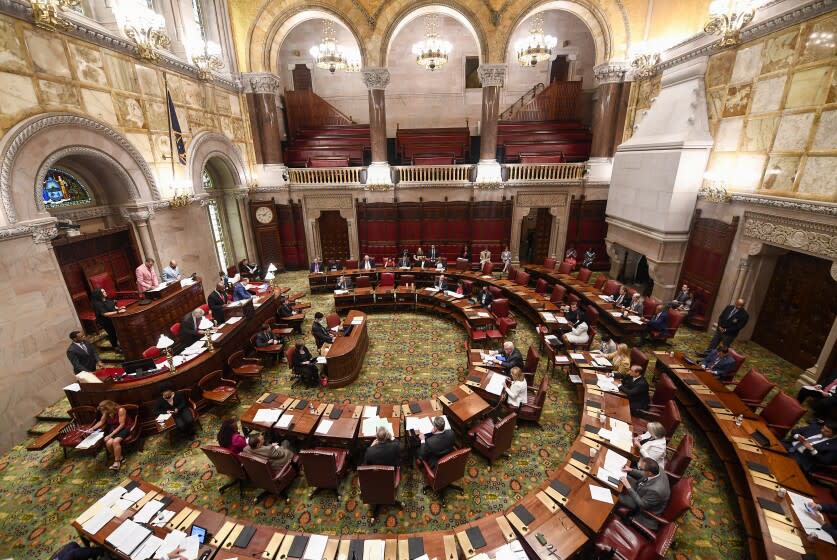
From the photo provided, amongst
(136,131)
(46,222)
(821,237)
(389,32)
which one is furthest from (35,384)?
(821,237)

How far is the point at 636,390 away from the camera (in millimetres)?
6473

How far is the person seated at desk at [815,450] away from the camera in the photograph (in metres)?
5.15

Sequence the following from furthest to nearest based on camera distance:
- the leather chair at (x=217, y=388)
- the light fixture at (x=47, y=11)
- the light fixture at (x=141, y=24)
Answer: the light fixture at (x=141, y=24)
the leather chair at (x=217, y=388)
the light fixture at (x=47, y=11)

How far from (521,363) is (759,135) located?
838cm

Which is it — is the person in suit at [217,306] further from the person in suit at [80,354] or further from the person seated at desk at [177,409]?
the person seated at desk at [177,409]

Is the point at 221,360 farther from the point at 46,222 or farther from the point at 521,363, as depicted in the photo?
the point at 521,363

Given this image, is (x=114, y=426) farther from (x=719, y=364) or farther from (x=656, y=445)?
(x=719, y=364)

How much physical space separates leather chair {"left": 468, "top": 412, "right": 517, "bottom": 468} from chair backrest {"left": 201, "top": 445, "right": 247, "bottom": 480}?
388cm

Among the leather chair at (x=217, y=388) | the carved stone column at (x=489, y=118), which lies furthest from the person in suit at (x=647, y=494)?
the carved stone column at (x=489, y=118)

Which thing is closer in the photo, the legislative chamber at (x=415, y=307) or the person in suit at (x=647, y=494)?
the person in suit at (x=647, y=494)

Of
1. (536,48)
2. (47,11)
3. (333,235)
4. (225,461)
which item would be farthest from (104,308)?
(536,48)

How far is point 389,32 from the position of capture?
46.9 ft

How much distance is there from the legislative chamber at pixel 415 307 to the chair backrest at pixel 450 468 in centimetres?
7

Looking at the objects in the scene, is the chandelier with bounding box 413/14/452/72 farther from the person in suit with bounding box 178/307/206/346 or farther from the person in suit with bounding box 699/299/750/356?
the person in suit with bounding box 699/299/750/356
